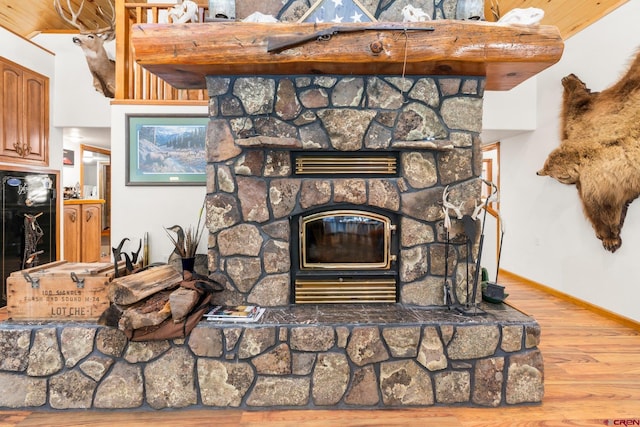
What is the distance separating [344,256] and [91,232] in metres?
4.44

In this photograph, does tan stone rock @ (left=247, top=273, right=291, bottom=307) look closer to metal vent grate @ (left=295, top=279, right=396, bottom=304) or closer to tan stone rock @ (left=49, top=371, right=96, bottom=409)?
metal vent grate @ (left=295, top=279, right=396, bottom=304)


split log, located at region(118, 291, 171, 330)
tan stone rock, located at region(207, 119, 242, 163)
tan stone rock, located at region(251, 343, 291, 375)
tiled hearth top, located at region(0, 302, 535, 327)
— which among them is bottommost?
tan stone rock, located at region(251, 343, 291, 375)

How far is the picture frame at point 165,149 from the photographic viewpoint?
322 cm

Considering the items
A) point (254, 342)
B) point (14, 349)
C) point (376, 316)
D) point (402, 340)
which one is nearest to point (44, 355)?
point (14, 349)

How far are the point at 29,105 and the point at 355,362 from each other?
4.11 meters

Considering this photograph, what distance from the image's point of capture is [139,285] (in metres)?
1.99

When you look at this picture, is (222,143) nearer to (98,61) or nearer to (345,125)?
(345,125)

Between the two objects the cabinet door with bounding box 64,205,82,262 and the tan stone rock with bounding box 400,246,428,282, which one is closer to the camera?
the tan stone rock with bounding box 400,246,428,282

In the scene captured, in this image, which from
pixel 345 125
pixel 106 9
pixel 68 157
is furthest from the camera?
pixel 68 157

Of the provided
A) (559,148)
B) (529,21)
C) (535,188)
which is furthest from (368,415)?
(535,188)

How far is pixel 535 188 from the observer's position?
14.4ft

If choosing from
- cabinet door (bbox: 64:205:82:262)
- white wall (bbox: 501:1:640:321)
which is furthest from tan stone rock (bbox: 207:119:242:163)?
cabinet door (bbox: 64:205:82:262)

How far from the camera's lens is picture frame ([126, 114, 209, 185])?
322cm

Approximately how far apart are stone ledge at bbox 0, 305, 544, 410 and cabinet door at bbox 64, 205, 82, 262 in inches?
124
